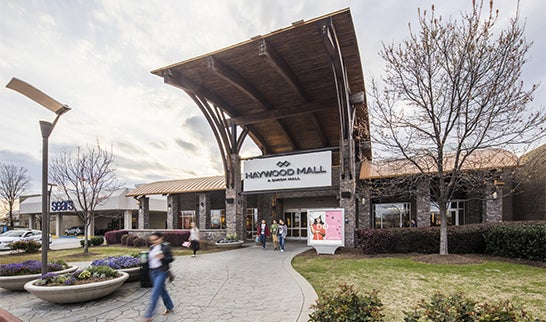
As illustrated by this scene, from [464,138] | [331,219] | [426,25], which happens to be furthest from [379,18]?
[331,219]

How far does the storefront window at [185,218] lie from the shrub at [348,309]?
23538 millimetres

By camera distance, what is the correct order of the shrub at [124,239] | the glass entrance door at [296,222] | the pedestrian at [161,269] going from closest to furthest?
the pedestrian at [161,269] → the shrub at [124,239] → the glass entrance door at [296,222]

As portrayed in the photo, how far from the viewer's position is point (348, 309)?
12.4ft

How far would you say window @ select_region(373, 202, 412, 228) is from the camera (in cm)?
2086

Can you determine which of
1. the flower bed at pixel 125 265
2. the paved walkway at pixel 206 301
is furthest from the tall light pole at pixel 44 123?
the paved walkway at pixel 206 301

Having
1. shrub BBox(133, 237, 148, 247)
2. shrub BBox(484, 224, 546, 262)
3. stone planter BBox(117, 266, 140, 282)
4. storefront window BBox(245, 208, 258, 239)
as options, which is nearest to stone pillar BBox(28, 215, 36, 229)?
shrub BBox(133, 237, 148, 247)

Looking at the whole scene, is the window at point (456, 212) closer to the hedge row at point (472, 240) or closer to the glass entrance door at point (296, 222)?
the hedge row at point (472, 240)

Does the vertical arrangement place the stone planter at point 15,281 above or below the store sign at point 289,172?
below

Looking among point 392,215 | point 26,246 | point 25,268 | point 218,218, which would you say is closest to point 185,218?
point 218,218

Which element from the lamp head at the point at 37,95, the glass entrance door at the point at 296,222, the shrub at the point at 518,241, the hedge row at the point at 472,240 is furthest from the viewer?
the glass entrance door at the point at 296,222

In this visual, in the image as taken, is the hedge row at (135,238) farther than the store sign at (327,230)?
Yes

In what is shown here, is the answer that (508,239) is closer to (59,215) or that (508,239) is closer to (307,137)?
(307,137)

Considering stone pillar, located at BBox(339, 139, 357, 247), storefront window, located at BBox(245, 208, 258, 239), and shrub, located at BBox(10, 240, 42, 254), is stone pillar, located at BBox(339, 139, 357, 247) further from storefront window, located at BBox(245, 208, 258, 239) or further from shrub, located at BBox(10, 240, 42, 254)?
shrub, located at BBox(10, 240, 42, 254)

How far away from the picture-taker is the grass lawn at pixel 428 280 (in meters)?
6.44
